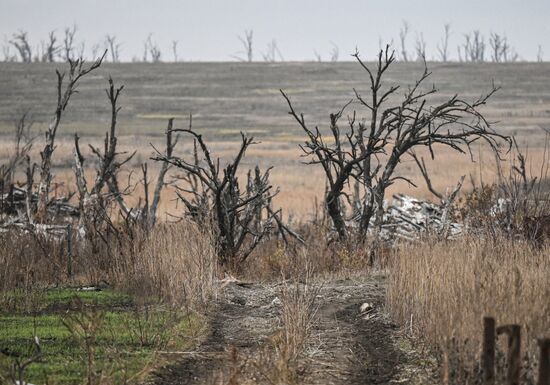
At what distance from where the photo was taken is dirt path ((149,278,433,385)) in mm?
8852

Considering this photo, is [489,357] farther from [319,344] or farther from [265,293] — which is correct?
[265,293]

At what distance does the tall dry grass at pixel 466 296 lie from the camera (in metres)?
8.19

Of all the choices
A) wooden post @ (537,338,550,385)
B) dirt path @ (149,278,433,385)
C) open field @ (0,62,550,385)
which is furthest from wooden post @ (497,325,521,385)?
dirt path @ (149,278,433,385)

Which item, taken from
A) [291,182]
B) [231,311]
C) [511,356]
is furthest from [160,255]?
[291,182]

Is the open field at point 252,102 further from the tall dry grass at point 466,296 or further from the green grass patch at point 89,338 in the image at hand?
the tall dry grass at point 466,296

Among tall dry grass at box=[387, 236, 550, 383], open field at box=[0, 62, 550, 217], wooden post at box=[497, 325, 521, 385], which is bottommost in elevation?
open field at box=[0, 62, 550, 217]

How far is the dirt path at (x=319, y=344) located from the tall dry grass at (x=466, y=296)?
0.35 m

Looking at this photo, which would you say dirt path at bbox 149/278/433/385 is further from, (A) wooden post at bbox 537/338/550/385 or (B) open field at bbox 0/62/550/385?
(A) wooden post at bbox 537/338/550/385

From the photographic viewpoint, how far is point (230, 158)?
172ft

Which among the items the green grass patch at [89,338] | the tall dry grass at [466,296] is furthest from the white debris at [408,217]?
the green grass patch at [89,338]

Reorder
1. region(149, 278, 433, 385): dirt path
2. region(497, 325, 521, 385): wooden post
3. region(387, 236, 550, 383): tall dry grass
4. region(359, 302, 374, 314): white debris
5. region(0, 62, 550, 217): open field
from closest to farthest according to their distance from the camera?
region(497, 325, 521, 385): wooden post, region(387, 236, 550, 383): tall dry grass, region(149, 278, 433, 385): dirt path, region(359, 302, 374, 314): white debris, region(0, 62, 550, 217): open field

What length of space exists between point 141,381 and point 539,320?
3310 mm

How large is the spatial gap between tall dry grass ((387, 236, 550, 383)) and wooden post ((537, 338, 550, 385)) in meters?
1.26

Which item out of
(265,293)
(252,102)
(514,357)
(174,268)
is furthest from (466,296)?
(252,102)
